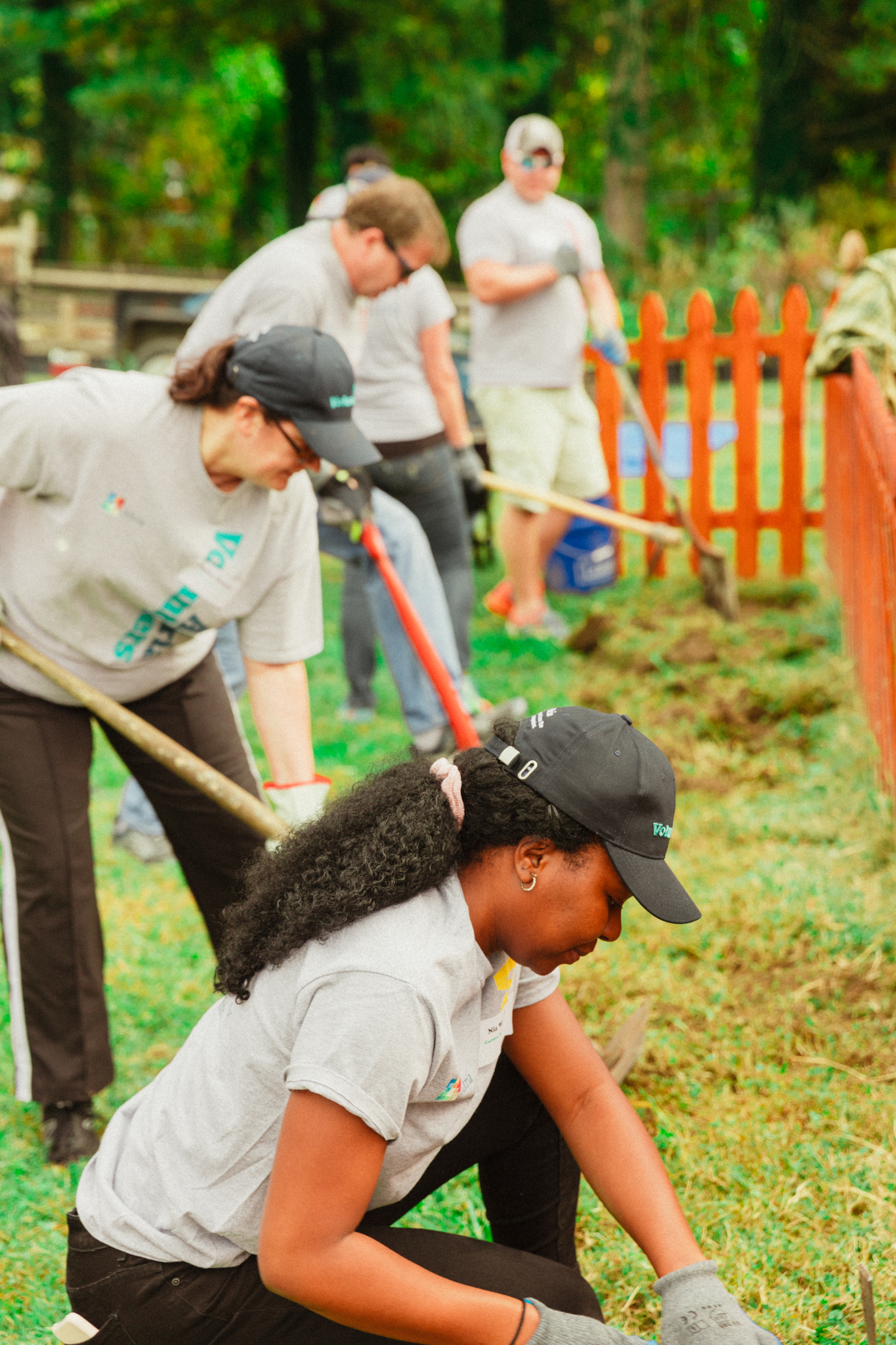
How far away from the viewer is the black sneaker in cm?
270

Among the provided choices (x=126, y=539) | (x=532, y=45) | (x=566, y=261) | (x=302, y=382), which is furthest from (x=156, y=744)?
(x=532, y=45)

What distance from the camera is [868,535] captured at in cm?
407

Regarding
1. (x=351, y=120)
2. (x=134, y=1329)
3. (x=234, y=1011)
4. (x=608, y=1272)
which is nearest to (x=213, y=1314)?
(x=134, y=1329)

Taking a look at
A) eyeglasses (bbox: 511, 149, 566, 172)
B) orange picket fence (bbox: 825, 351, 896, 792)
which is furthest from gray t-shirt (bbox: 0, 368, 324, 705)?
eyeglasses (bbox: 511, 149, 566, 172)

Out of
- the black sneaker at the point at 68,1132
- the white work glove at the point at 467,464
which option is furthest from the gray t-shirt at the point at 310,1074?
the white work glove at the point at 467,464

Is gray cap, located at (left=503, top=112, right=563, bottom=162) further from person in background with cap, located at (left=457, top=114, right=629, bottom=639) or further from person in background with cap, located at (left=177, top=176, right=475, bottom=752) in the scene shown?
person in background with cap, located at (left=177, top=176, right=475, bottom=752)

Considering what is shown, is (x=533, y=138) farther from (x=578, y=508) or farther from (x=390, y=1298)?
(x=390, y=1298)

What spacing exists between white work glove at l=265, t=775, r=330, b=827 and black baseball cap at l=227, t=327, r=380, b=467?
67 centimetres

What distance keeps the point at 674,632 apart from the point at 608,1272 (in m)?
3.95

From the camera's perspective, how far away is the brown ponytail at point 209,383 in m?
2.45

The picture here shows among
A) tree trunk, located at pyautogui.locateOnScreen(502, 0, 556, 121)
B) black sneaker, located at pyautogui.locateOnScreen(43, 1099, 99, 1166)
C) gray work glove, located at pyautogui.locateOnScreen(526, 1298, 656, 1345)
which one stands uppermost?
tree trunk, located at pyautogui.locateOnScreen(502, 0, 556, 121)

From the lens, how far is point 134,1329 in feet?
5.41

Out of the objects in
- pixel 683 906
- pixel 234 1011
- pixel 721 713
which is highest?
pixel 683 906

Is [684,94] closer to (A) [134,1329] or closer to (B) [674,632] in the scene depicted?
(B) [674,632]
